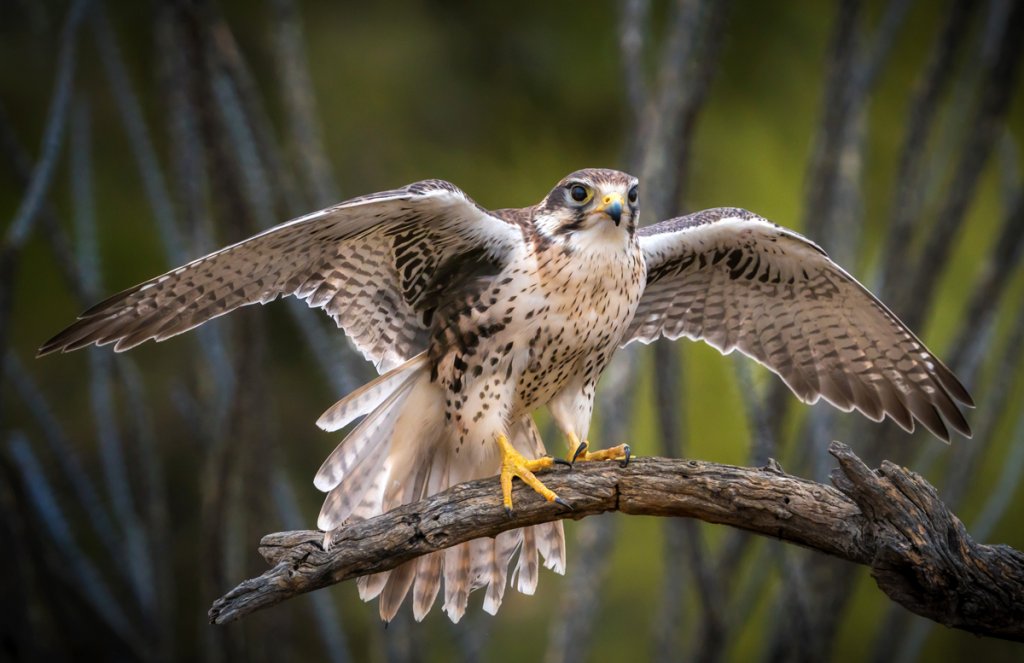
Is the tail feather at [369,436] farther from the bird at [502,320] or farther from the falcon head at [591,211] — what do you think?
the falcon head at [591,211]

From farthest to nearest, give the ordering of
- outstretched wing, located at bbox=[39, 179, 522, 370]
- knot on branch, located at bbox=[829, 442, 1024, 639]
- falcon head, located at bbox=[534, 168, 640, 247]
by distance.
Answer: falcon head, located at bbox=[534, 168, 640, 247] → outstretched wing, located at bbox=[39, 179, 522, 370] → knot on branch, located at bbox=[829, 442, 1024, 639]

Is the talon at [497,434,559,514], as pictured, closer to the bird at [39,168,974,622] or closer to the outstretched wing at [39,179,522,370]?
the bird at [39,168,974,622]

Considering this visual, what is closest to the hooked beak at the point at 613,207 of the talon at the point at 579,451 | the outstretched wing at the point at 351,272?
the outstretched wing at the point at 351,272

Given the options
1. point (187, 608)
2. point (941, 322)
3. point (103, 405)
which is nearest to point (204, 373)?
point (103, 405)

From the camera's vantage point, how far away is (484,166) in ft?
23.2

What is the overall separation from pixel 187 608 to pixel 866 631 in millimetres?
4376

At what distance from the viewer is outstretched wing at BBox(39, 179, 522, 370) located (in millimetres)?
2758

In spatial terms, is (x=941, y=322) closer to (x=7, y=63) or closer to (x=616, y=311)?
(x=616, y=311)

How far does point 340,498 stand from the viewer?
10.5 feet

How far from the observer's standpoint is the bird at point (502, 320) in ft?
9.50

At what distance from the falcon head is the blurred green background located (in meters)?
3.45

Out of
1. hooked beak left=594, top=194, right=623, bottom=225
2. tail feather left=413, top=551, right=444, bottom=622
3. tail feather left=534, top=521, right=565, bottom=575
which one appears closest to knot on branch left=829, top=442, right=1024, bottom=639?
hooked beak left=594, top=194, right=623, bottom=225

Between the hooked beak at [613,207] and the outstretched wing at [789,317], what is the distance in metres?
0.35

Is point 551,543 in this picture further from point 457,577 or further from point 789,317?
point 789,317
